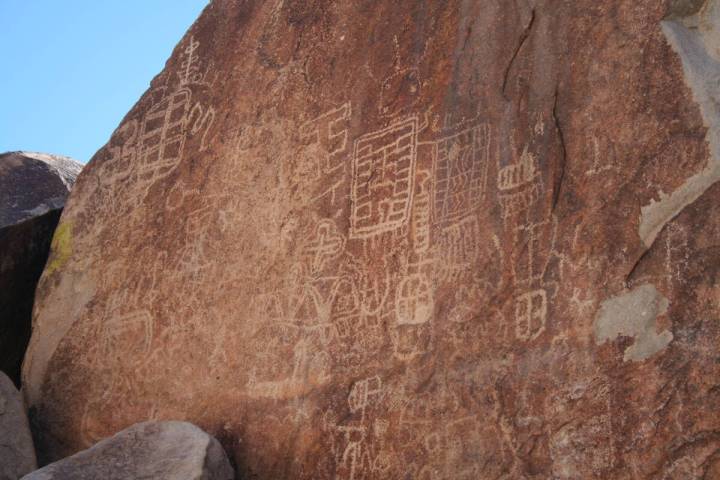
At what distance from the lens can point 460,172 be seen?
3.73m

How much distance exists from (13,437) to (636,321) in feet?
8.55

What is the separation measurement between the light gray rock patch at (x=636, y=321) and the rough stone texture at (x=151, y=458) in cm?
142

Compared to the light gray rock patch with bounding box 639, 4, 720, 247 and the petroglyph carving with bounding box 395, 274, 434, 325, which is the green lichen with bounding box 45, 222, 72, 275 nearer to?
the petroglyph carving with bounding box 395, 274, 434, 325

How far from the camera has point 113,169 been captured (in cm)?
528

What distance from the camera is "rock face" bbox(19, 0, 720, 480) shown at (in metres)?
3.08

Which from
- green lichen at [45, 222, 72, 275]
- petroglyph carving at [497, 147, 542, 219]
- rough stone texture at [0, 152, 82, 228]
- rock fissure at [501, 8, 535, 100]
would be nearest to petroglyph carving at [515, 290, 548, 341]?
petroglyph carving at [497, 147, 542, 219]

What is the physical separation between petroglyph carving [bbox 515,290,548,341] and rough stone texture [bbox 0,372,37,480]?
2140 mm

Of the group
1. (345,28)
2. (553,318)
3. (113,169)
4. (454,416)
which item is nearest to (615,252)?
(553,318)

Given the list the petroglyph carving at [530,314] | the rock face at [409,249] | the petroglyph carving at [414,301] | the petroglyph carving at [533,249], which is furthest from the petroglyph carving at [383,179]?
the petroglyph carving at [530,314]

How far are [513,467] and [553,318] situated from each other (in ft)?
1.52

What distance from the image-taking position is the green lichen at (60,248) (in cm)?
520

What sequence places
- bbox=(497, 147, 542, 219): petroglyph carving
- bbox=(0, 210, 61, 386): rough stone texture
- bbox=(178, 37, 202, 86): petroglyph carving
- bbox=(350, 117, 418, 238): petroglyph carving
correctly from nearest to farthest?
1. bbox=(497, 147, 542, 219): petroglyph carving
2. bbox=(350, 117, 418, 238): petroglyph carving
3. bbox=(178, 37, 202, 86): petroglyph carving
4. bbox=(0, 210, 61, 386): rough stone texture

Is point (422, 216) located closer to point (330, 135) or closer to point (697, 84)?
point (330, 135)

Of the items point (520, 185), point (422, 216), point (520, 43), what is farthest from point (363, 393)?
point (520, 43)
